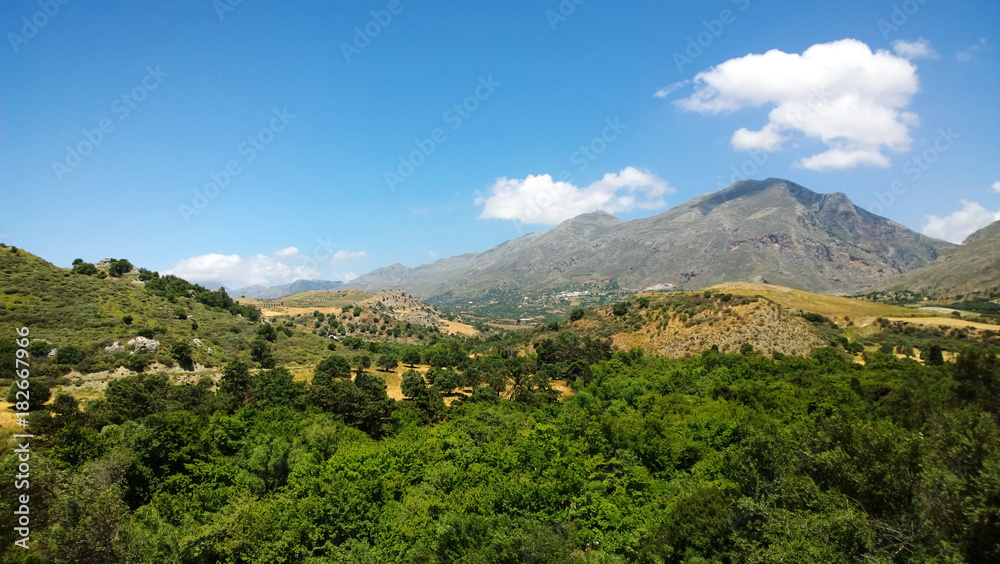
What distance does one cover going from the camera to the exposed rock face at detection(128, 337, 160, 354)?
51.0 meters

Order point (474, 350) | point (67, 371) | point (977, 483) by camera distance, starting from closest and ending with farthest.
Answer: point (977, 483)
point (67, 371)
point (474, 350)

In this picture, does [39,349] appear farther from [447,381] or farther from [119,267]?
[447,381]

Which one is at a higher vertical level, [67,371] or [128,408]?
[67,371]

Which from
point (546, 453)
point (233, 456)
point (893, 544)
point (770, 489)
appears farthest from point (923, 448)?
point (233, 456)

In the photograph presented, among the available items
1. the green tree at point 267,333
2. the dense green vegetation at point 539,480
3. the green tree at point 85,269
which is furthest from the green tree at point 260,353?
the green tree at point 85,269

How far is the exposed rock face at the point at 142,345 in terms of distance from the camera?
2008 inches

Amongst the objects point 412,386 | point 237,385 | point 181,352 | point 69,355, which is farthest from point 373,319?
point 69,355

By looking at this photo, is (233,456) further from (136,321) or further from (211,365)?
(136,321)

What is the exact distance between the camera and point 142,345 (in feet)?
168

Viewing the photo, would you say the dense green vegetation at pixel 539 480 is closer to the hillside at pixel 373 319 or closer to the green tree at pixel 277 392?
the green tree at pixel 277 392

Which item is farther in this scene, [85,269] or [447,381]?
[85,269]

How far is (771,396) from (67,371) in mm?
72181

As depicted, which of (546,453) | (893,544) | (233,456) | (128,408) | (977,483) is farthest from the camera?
→ (128,408)

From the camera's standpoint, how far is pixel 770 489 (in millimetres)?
19781
